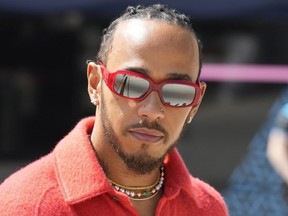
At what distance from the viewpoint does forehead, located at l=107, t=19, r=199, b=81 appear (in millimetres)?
1582

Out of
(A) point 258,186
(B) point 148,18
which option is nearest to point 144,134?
(B) point 148,18

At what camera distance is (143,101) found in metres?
1.59

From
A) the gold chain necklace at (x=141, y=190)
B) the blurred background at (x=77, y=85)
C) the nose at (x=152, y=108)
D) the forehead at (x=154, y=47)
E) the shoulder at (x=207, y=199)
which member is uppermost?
the forehead at (x=154, y=47)

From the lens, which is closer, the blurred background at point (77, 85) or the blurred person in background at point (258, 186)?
the blurred person in background at point (258, 186)

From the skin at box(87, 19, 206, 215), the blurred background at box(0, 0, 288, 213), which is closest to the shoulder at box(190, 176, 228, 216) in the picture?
the skin at box(87, 19, 206, 215)

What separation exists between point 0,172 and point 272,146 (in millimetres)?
2819

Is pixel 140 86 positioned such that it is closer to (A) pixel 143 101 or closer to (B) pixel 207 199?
(A) pixel 143 101

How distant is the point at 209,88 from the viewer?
5879 millimetres

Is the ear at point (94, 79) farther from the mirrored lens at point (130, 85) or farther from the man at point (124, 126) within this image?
the mirrored lens at point (130, 85)

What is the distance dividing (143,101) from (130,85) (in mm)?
47

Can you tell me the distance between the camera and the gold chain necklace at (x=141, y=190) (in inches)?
66.2

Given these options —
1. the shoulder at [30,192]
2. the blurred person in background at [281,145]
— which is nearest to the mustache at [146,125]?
the shoulder at [30,192]

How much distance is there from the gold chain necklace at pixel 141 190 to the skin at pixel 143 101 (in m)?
0.01

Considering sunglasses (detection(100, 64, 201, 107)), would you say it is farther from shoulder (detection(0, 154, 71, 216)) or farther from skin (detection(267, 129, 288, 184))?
skin (detection(267, 129, 288, 184))
